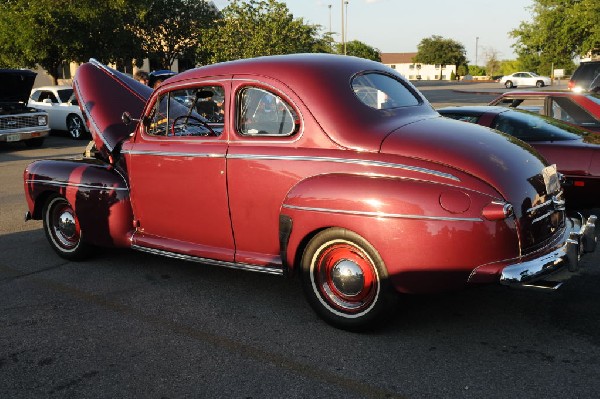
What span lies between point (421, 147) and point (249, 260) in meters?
1.56

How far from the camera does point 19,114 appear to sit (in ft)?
51.1

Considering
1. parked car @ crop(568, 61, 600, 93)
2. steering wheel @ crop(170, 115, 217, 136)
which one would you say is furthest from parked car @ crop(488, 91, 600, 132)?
parked car @ crop(568, 61, 600, 93)

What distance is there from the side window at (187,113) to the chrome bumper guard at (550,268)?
8.23 ft

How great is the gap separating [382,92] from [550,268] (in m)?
1.83

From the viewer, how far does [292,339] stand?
158 inches

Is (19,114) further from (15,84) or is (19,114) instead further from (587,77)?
(587,77)

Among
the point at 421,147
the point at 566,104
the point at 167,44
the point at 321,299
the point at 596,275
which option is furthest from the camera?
the point at 167,44

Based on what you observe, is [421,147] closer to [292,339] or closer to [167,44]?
[292,339]

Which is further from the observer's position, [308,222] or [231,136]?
[231,136]

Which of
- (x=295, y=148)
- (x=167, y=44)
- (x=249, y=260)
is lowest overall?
(x=249, y=260)

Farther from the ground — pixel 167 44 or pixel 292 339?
pixel 167 44

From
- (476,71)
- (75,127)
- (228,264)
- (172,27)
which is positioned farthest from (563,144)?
(476,71)

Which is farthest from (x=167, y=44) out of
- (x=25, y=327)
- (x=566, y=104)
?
(x=25, y=327)

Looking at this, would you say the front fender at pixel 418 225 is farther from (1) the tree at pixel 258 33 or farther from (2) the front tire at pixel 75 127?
(1) the tree at pixel 258 33
